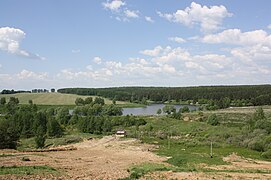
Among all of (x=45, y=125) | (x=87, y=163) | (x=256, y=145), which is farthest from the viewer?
(x=45, y=125)

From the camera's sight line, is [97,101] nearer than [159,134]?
No

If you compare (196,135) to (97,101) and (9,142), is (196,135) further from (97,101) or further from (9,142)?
(97,101)

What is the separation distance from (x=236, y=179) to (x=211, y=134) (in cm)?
5530

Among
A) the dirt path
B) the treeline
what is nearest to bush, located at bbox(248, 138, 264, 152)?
the dirt path

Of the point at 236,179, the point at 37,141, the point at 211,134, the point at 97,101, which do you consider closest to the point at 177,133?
the point at 211,134

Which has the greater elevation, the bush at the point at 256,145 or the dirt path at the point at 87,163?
the dirt path at the point at 87,163

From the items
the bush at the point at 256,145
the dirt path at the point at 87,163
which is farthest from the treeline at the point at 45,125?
the bush at the point at 256,145

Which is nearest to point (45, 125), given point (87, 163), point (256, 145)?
point (256, 145)

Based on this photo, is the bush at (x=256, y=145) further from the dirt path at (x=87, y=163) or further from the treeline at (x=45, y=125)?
the treeline at (x=45, y=125)

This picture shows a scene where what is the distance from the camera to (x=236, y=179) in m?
23.3

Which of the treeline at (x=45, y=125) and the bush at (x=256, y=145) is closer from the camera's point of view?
the bush at (x=256, y=145)

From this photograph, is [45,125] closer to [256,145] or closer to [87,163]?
[256,145]

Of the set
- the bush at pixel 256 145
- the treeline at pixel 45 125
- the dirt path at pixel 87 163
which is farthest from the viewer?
the treeline at pixel 45 125

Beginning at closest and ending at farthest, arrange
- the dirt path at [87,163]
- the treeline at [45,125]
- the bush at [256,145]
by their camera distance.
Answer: the dirt path at [87,163] < the bush at [256,145] < the treeline at [45,125]
